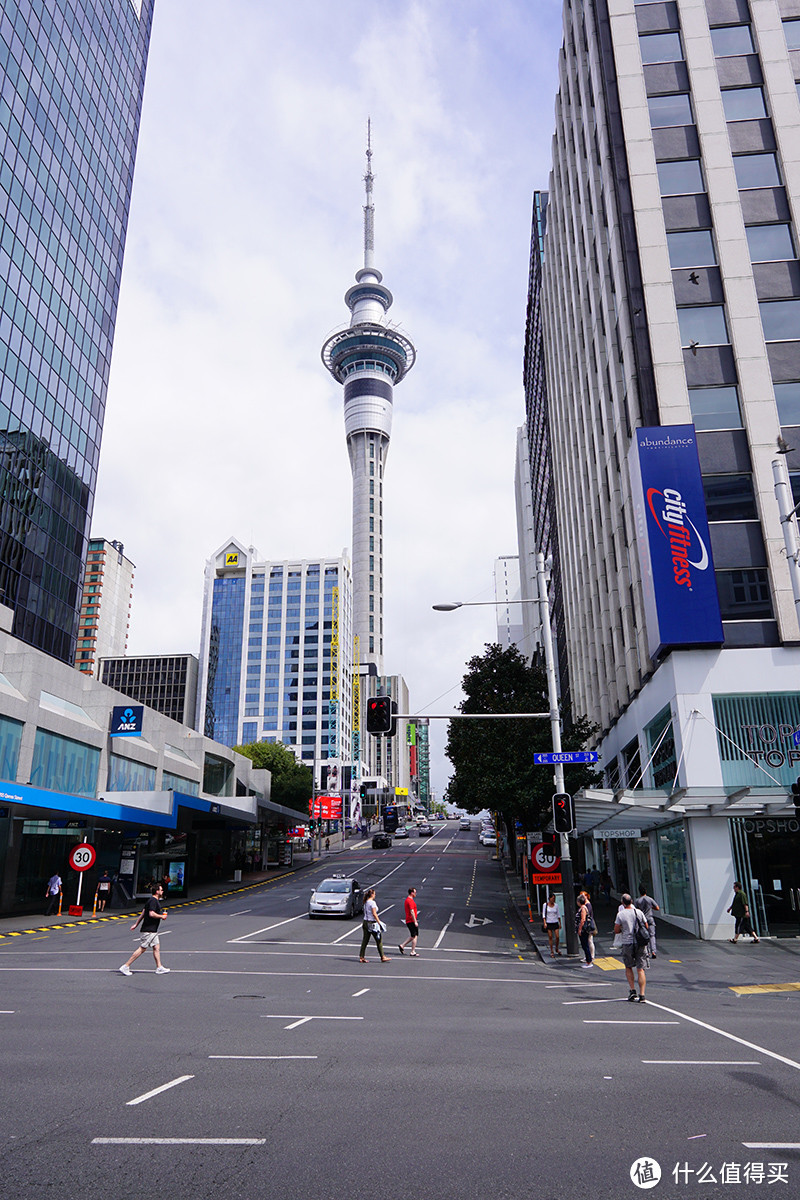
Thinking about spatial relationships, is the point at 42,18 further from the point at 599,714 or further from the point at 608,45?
the point at 599,714

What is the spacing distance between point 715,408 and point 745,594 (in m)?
7.31

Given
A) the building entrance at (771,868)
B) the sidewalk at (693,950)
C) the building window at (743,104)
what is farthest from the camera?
the building window at (743,104)

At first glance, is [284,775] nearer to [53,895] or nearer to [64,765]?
[64,765]

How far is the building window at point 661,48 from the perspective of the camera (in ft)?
115

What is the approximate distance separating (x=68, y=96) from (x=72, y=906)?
63.1m

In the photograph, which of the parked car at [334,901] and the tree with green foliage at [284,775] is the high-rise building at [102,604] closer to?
the tree with green foliage at [284,775]

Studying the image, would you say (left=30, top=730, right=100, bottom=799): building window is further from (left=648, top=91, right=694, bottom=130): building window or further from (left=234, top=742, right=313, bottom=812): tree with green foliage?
(left=234, top=742, right=313, bottom=812): tree with green foliage

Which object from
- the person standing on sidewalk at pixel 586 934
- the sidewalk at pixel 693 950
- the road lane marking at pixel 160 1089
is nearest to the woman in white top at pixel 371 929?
the sidewalk at pixel 693 950

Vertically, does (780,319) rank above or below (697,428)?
above

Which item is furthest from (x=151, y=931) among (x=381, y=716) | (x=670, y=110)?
(x=670, y=110)

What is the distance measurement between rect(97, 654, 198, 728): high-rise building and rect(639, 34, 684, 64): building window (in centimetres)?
16200

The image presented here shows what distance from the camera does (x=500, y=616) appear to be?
138 metres

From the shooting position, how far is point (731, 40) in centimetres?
3491

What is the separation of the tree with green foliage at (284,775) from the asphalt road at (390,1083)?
8455cm
